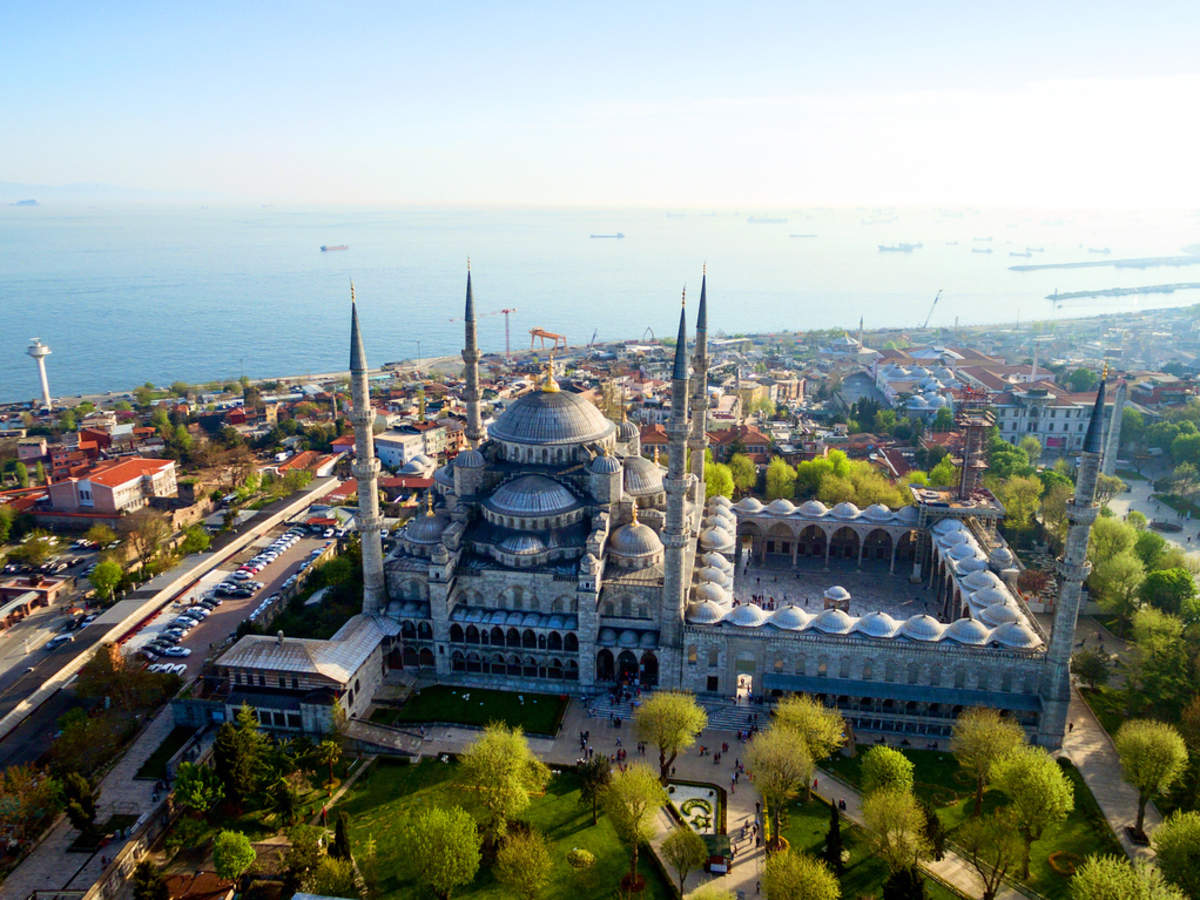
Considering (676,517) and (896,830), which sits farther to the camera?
(676,517)

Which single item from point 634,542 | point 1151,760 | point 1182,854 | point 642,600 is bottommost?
point 1182,854

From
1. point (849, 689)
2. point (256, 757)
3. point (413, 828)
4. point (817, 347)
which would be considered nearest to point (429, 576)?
point (256, 757)

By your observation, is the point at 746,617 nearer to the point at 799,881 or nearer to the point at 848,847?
the point at 848,847

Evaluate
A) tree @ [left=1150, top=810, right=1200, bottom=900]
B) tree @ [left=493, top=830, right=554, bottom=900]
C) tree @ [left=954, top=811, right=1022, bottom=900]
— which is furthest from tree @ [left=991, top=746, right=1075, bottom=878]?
tree @ [left=493, top=830, right=554, bottom=900]

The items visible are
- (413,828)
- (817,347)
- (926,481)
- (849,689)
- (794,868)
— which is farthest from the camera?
(817,347)

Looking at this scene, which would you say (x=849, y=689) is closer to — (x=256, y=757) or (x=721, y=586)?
(x=721, y=586)

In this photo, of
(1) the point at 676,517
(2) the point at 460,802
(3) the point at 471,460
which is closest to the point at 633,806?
(2) the point at 460,802
